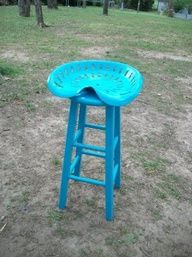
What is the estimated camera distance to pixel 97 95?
225 cm

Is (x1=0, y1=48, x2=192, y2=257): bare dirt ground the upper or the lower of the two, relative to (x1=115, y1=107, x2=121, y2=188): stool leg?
lower

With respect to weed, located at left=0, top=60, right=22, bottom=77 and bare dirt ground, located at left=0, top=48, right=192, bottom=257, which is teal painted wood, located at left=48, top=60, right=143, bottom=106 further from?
weed, located at left=0, top=60, right=22, bottom=77

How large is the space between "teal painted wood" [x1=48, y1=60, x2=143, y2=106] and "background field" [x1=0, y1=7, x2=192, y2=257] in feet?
3.49

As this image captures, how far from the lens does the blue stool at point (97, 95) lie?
2.26 metres

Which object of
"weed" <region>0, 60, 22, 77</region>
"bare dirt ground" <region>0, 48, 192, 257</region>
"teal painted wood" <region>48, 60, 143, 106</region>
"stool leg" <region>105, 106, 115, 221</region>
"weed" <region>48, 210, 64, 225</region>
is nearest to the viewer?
"teal painted wood" <region>48, 60, 143, 106</region>

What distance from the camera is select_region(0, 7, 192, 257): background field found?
253 centimetres

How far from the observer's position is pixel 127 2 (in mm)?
35062

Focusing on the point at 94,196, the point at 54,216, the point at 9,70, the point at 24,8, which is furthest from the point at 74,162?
the point at 24,8

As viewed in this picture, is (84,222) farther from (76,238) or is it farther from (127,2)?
(127,2)

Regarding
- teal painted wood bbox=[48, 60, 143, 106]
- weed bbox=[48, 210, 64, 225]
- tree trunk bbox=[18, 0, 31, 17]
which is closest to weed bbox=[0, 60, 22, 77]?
teal painted wood bbox=[48, 60, 143, 106]

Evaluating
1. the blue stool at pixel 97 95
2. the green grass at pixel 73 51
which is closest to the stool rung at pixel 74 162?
the blue stool at pixel 97 95

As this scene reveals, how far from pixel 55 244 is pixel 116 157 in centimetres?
93

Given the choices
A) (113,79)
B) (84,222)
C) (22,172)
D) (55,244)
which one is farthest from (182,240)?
(22,172)

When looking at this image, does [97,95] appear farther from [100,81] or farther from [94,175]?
[94,175]
